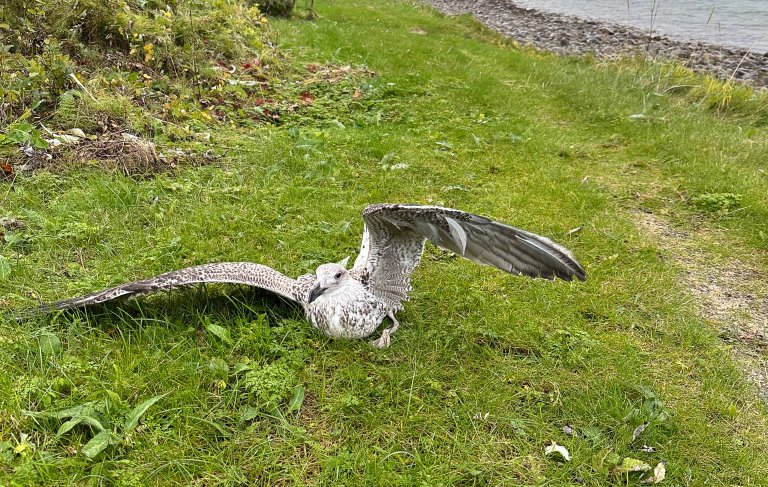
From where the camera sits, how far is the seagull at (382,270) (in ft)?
10.5

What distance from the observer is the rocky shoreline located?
49.9ft

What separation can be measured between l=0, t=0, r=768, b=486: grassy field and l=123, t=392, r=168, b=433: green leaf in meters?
0.02

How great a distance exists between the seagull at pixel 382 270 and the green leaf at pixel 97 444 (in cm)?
100

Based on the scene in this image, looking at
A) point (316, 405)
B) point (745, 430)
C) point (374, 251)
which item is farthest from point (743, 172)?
point (316, 405)

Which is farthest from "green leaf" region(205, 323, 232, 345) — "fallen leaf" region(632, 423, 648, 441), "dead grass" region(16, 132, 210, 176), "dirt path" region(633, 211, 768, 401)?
"dirt path" region(633, 211, 768, 401)

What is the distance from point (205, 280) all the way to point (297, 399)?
985 mm

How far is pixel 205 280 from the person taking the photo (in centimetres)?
349

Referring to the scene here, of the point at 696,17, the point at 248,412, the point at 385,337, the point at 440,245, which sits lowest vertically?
the point at 248,412

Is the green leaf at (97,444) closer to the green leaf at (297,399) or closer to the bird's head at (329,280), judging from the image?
the green leaf at (297,399)

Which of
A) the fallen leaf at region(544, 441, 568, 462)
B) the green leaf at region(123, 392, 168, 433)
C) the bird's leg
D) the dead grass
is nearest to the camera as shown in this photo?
the green leaf at region(123, 392, 168, 433)

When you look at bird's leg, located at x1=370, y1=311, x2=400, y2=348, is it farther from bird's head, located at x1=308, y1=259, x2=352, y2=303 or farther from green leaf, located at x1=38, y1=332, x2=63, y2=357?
green leaf, located at x1=38, y1=332, x2=63, y2=357

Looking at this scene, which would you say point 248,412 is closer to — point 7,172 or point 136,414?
point 136,414

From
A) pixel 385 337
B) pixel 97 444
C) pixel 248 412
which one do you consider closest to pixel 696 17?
pixel 385 337

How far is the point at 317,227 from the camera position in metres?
5.34
